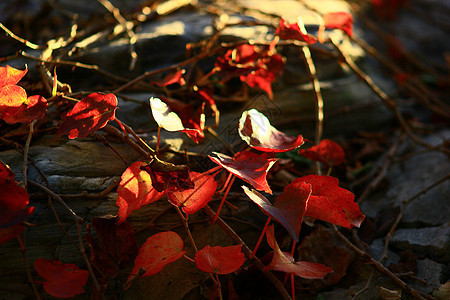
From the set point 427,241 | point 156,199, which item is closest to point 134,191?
point 156,199

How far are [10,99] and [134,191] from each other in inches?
11.6

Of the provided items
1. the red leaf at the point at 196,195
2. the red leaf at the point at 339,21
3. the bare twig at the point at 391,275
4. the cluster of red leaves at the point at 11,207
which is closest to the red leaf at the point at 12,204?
the cluster of red leaves at the point at 11,207

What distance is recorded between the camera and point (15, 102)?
710 mm

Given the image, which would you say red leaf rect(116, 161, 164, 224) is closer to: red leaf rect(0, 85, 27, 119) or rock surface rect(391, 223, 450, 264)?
red leaf rect(0, 85, 27, 119)

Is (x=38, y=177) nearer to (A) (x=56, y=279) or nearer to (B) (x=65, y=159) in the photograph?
(B) (x=65, y=159)

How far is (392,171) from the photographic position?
1190mm

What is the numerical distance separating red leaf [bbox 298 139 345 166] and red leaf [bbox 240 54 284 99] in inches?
9.0

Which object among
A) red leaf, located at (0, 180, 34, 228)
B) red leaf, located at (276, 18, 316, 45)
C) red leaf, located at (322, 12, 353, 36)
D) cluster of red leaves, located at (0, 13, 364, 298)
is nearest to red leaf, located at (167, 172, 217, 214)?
cluster of red leaves, located at (0, 13, 364, 298)

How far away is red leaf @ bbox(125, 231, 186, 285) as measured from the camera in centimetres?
67

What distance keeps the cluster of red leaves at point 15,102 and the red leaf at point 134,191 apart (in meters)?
0.21

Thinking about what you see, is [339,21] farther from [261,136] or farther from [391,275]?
[391,275]

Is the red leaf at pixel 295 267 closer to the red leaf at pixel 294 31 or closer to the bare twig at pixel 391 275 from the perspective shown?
the bare twig at pixel 391 275

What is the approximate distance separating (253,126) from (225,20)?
65cm

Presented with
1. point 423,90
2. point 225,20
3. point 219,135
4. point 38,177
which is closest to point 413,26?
point 423,90
